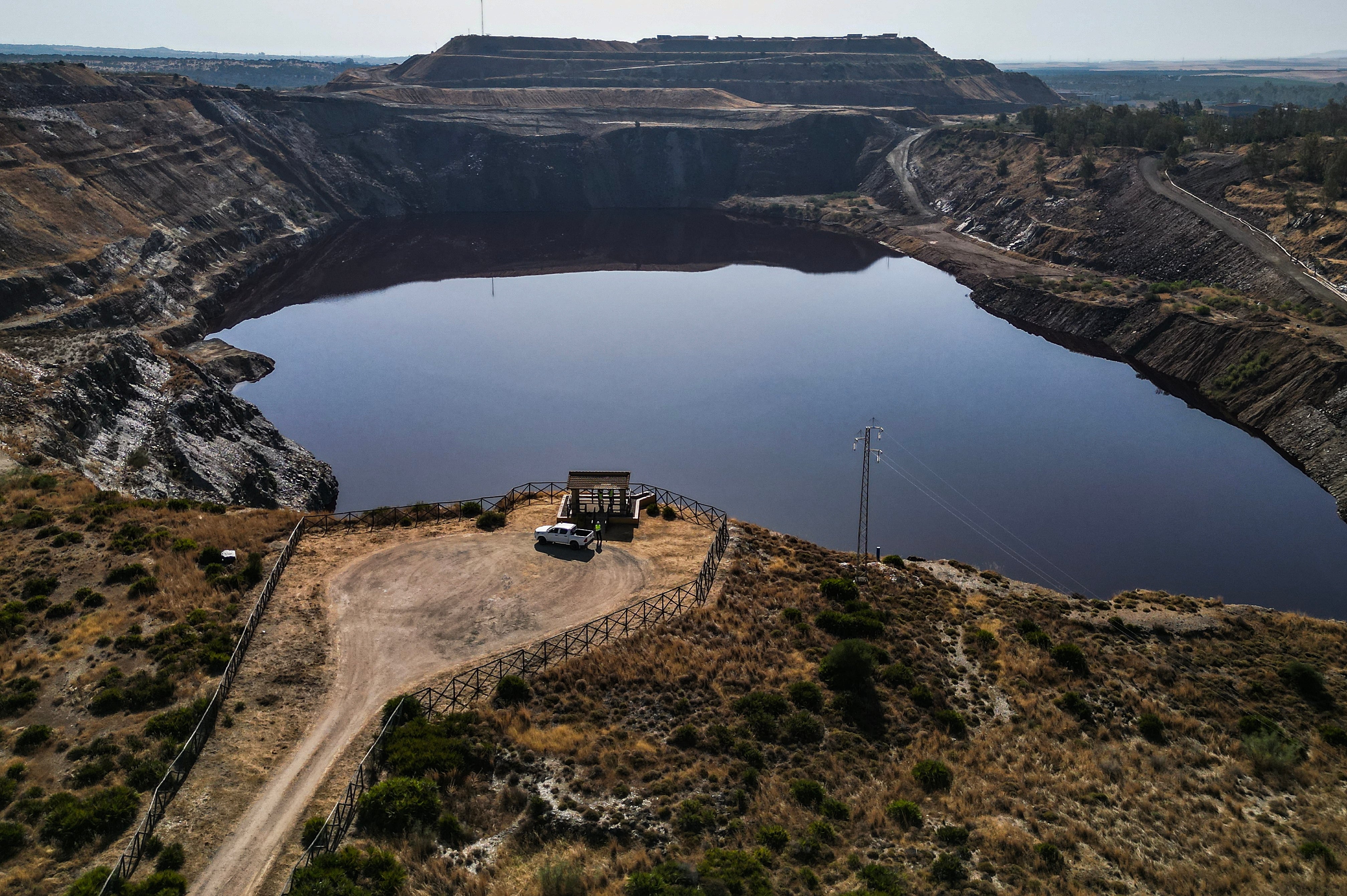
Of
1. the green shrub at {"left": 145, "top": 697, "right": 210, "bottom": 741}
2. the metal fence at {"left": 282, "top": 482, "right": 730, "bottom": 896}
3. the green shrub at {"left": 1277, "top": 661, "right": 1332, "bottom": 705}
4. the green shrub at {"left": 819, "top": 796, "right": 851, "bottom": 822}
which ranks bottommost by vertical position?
the green shrub at {"left": 1277, "top": 661, "right": 1332, "bottom": 705}

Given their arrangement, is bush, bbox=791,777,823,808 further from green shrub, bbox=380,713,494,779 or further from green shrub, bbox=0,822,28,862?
green shrub, bbox=0,822,28,862

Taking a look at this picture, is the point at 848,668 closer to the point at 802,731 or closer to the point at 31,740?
the point at 802,731

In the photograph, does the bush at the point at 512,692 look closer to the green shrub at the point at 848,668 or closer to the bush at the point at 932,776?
the green shrub at the point at 848,668

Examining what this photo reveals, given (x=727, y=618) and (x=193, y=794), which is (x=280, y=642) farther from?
(x=727, y=618)

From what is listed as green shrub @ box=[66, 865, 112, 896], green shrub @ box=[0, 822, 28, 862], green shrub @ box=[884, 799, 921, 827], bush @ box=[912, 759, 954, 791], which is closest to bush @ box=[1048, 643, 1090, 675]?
bush @ box=[912, 759, 954, 791]

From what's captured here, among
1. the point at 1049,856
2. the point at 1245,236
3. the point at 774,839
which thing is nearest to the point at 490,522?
the point at 774,839

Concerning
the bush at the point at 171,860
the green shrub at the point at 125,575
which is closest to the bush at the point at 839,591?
the bush at the point at 171,860
